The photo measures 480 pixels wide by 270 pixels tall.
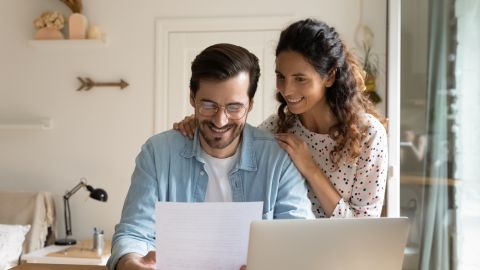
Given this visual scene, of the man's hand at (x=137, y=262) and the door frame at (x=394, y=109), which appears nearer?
the man's hand at (x=137, y=262)

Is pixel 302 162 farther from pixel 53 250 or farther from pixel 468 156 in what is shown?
pixel 53 250

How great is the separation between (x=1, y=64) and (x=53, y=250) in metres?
1.37

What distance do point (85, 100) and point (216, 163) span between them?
240 centimetres

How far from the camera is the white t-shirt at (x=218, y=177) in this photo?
125cm

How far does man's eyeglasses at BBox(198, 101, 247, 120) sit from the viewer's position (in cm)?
119

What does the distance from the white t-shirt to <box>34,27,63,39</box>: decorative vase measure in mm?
2459

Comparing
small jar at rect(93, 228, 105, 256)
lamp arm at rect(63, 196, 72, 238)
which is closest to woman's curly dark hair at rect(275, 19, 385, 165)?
small jar at rect(93, 228, 105, 256)

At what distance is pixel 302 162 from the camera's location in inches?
53.6

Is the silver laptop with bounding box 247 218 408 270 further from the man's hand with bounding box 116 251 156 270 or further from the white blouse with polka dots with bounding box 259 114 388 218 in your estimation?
the white blouse with polka dots with bounding box 259 114 388 218

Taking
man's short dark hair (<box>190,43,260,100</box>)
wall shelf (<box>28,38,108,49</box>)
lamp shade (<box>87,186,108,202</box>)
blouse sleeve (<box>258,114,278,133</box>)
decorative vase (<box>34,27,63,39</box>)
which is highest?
decorative vase (<box>34,27,63,39</box>)

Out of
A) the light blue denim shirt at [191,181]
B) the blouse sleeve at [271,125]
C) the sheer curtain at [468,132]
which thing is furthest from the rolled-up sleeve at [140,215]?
the sheer curtain at [468,132]

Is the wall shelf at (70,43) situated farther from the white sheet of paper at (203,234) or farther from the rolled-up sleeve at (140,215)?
the white sheet of paper at (203,234)

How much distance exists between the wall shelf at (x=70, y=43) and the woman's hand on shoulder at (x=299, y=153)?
2.27 metres

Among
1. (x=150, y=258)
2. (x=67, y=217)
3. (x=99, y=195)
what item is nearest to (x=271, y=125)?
(x=150, y=258)
